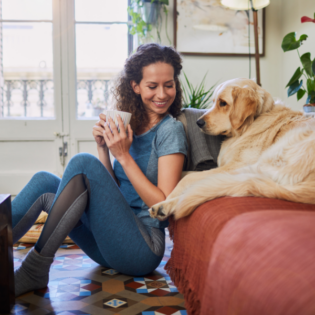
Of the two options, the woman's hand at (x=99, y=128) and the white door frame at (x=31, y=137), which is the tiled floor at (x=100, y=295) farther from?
the white door frame at (x=31, y=137)

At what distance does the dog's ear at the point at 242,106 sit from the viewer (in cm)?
121

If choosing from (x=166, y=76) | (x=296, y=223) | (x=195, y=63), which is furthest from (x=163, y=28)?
(x=296, y=223)

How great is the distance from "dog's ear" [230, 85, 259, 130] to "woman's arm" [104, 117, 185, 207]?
253 mm

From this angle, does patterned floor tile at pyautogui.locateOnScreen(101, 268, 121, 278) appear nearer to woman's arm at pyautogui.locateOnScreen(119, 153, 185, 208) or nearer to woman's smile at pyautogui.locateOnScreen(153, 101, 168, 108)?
woman's arm at pyautogui.locateOnScreen(119, 153, 185, 208)

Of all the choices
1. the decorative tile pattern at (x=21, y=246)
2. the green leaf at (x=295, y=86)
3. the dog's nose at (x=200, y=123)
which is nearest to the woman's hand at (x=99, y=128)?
the dog's nose at (x=200, y=123)

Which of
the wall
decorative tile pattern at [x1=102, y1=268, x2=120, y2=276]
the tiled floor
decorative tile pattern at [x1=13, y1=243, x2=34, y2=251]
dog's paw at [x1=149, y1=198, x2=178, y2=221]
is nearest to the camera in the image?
dog's paw at [x1=149, y1=198, x2=178, y2=221]

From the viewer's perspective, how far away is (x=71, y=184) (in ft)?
3.71

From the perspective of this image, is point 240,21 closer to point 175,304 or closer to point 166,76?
point 166,76

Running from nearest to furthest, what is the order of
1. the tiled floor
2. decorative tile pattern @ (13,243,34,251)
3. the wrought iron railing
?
the tiled floor → decorative tile pattern @ (13,243,34,251) → the wrought iron railing

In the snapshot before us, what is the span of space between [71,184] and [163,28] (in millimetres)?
2169

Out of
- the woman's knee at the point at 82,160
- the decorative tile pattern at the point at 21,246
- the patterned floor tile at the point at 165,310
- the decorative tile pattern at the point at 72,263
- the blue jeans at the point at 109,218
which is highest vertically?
the woman's knee at the point at 82,160

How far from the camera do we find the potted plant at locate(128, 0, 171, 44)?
2.79 m

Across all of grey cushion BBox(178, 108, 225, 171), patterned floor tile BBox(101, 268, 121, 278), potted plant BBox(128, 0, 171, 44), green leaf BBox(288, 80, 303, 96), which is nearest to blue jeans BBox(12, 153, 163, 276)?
patterned floor tile BBox(101, 268, 121, 278)

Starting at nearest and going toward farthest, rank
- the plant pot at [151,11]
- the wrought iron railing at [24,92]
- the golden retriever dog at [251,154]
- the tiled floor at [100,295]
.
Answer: the golden retriever dog at [251,154] < the tiled floor at [100,295] < the plant pot at [151,11] < the wrought iron railing at [24,92]
